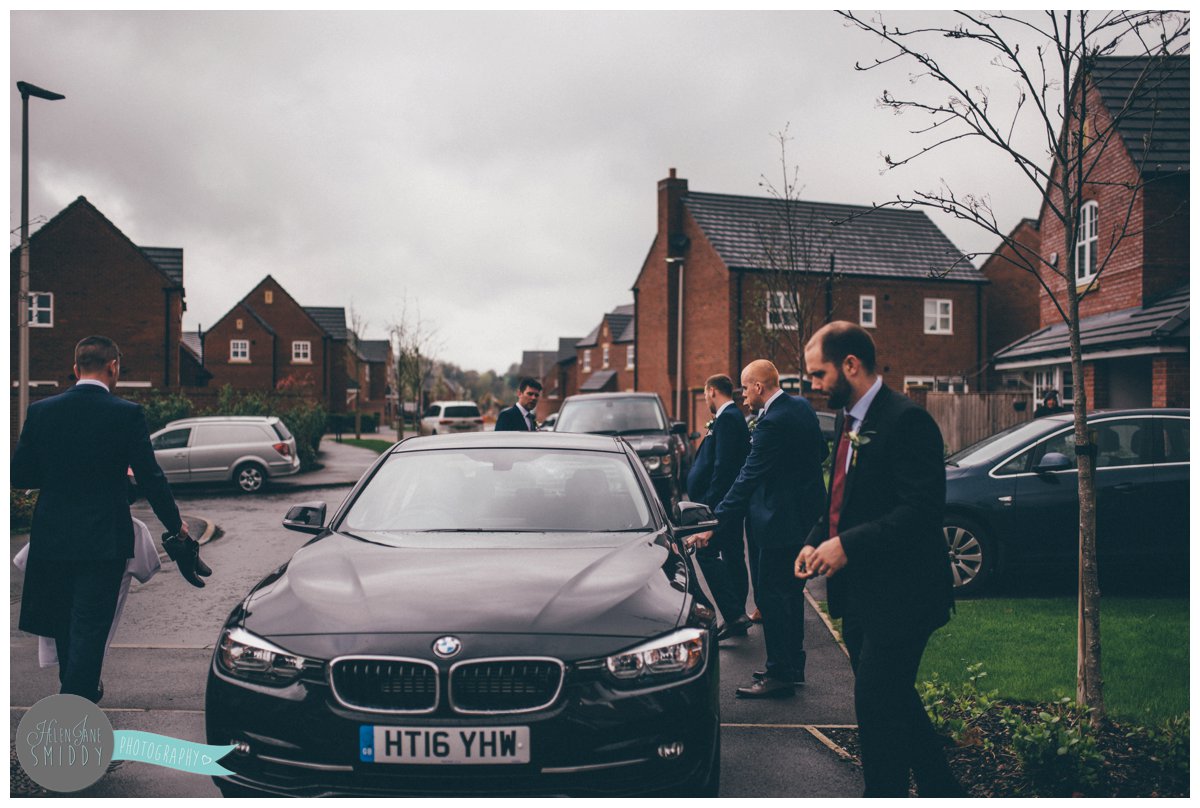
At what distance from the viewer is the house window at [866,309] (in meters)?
35.6

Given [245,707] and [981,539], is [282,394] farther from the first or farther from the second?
[245,707]

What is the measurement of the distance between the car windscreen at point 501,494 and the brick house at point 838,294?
28682mm

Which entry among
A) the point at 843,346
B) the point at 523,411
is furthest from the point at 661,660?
the point at 523,411

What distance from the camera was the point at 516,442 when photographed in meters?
5.18

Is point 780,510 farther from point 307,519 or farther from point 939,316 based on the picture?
point 939,316

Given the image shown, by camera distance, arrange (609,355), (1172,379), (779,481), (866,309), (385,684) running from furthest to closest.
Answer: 1. (609,355)
2. (866,309)
3. (1172,379)
4. (779,481)
5. (385,684)

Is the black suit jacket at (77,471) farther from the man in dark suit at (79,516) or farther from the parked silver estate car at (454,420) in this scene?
the parked silver estate car at (454,420)

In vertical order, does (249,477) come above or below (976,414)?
below

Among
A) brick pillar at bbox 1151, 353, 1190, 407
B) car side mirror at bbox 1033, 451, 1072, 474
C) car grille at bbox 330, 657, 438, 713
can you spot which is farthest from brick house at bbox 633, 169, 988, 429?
car grille at bbox 330, 657, 438, 713

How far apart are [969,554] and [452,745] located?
5.95 metres

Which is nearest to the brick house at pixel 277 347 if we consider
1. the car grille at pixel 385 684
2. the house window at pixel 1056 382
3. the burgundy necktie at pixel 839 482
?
the house window at pixel 1056 382

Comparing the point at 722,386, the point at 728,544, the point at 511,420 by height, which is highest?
the point at 722,386

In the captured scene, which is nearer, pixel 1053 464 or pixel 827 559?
pixel 827 559

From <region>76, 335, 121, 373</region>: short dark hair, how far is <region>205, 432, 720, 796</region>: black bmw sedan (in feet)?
4.82
